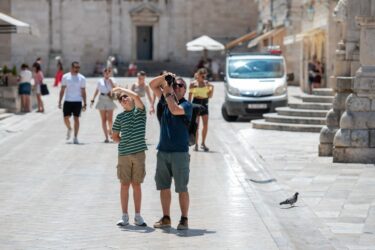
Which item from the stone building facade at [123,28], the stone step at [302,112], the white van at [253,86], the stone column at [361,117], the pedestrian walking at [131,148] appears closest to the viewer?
the pedestrian walking at [131,148]

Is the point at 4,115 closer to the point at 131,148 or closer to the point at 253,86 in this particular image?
the point at 253,86

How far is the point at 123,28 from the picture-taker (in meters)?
62.1

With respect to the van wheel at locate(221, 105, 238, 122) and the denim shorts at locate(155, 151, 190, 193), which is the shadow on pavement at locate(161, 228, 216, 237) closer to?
the denim shorts at locate(155, 151, 190, 193)

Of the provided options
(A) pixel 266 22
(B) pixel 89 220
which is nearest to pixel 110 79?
(B) pixel 89 220

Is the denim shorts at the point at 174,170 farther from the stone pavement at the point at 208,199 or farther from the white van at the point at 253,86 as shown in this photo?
the white van at the point at 253,86

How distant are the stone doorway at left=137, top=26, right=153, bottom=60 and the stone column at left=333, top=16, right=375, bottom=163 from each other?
45.2m

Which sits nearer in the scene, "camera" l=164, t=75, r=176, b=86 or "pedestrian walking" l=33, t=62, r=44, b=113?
"camera" l=164, t=75, r=176, b=86

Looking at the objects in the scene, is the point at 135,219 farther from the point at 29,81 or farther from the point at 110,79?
the point at 29,81

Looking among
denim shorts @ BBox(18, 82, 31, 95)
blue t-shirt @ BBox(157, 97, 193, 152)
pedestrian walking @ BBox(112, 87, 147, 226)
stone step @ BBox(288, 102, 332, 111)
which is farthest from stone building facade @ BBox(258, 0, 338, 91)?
blue t-shirt @ BBox(157, 97, 193, 152)

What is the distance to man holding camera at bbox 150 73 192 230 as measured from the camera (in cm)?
1183

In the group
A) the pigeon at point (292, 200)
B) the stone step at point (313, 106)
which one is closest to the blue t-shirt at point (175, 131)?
the pigeon at point (292, 200)

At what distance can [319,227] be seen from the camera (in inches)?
478

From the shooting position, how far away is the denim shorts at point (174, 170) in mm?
11859

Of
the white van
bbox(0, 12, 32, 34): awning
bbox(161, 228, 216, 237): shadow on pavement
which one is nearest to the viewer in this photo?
bbox(161, 228, 216, 237): shadow on pavement
